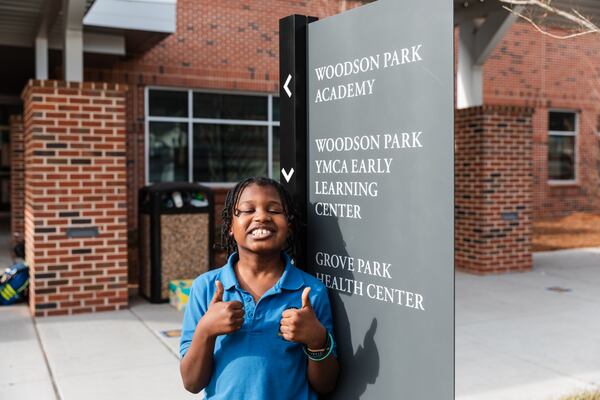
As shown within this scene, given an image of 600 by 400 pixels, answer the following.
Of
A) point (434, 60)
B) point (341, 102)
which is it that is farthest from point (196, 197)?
point (434, 60)

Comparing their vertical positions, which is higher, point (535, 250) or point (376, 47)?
point (376, 47)

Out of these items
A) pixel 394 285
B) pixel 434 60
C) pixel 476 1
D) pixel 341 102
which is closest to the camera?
pixel 434 60

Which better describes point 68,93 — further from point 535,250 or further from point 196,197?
point 535,250

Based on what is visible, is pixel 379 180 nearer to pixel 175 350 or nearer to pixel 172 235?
pixel 175 350

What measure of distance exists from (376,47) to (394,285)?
0.81 metres

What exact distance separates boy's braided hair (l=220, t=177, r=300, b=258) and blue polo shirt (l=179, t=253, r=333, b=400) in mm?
200

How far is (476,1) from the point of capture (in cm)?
978

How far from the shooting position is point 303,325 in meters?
2.08

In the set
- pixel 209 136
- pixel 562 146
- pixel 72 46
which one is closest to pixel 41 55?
pixel 209 136

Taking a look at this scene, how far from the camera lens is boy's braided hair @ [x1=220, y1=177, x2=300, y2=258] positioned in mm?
2328

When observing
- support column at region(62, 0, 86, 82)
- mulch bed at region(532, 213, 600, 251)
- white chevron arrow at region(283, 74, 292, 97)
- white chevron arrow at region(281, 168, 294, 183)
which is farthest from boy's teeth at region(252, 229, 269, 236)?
mulch bed at region(532, 213, 600, 251)

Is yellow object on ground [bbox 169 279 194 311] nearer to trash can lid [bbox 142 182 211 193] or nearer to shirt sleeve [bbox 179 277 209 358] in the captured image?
trash can lid [bbox 142 182 211 193]

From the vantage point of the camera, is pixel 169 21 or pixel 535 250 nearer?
pixel 169 21

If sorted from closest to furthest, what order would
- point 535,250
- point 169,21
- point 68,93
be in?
1. point 68,93
2. point 169,21
3. point 535,250
